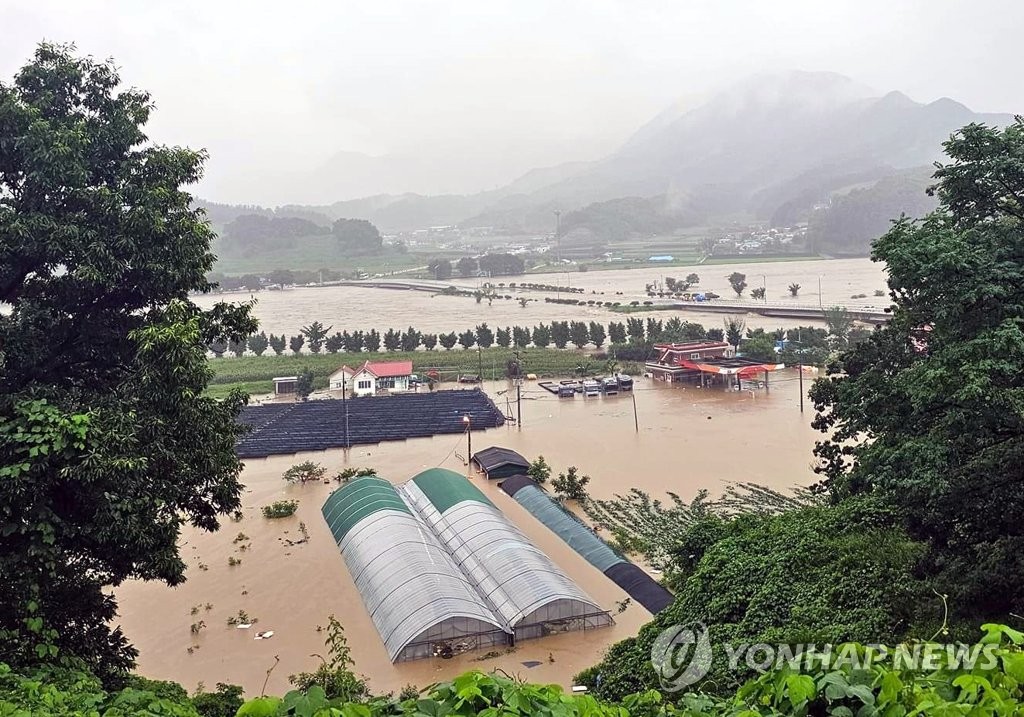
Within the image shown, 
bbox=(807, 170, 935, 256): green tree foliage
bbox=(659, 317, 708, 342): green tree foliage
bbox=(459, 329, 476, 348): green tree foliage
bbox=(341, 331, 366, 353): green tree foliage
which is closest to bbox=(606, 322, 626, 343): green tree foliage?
bbox=(659, 317, 708, 342): green tree foliage

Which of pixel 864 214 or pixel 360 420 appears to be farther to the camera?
pixel 864 214

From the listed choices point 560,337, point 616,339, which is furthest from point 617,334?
point 560,337

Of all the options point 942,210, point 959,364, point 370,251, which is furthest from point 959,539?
point 370,251

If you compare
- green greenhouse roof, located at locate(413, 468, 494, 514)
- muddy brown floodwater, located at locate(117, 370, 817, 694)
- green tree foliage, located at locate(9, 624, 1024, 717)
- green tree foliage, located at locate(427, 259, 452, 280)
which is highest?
green tree foliage, located at locate(427, 259, 452, 280)

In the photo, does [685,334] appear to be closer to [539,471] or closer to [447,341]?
[447,341]

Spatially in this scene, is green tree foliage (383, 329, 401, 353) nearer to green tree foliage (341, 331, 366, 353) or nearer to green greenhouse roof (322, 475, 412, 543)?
green tree foliage (341, 331, 366, 353)

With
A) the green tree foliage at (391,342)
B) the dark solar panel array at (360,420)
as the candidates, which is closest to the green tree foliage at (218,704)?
the dark solar panel array at (360,420)
